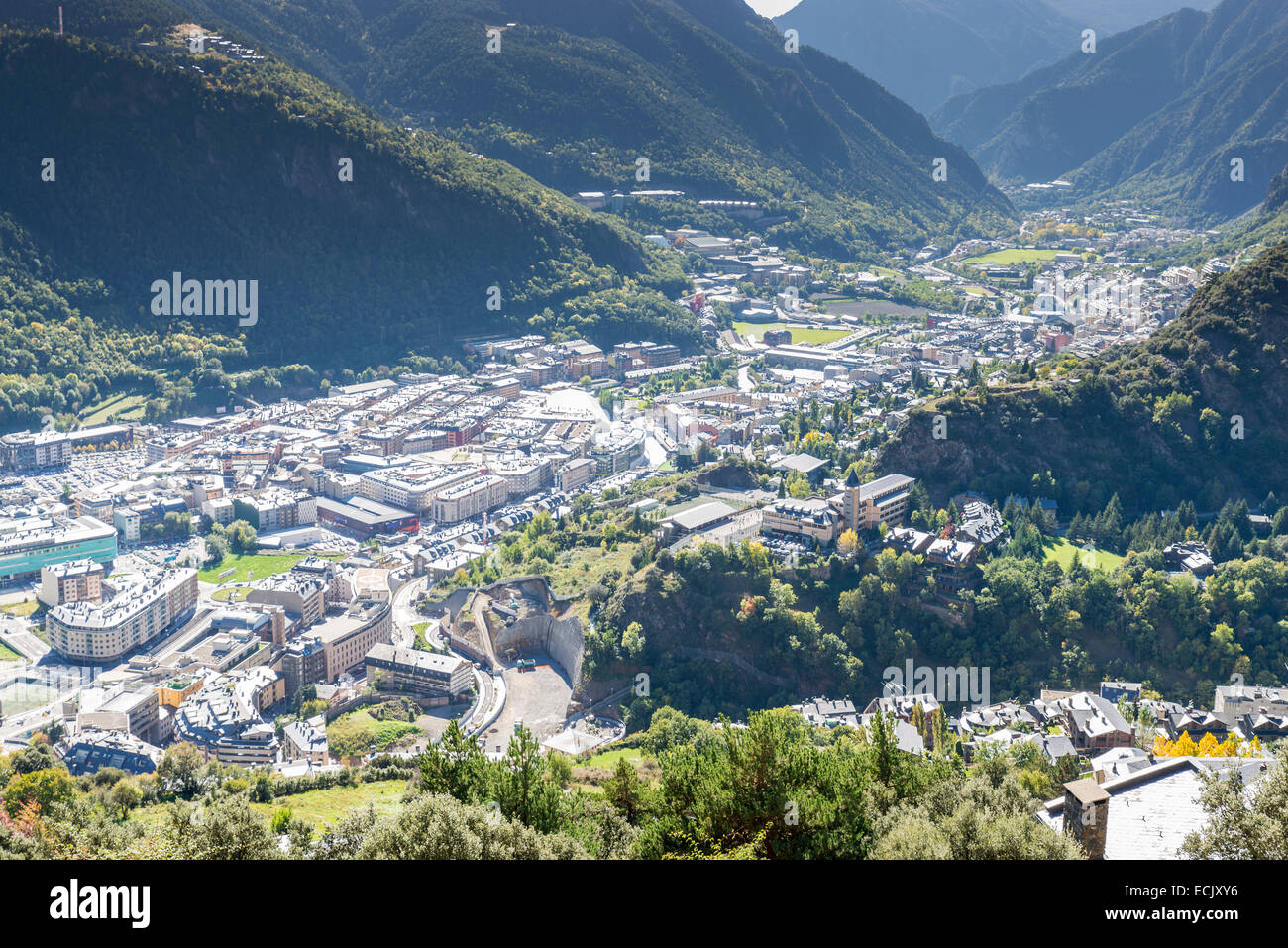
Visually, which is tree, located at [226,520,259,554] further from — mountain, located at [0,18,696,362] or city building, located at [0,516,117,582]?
mountain, located at [0,18,696,362]

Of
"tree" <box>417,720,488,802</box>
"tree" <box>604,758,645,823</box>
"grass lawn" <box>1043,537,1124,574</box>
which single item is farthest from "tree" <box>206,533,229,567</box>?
"tree" <box>417,720,488,802</box>

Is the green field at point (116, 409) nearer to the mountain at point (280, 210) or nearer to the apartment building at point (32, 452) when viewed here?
the apartment building at point (32, 452)

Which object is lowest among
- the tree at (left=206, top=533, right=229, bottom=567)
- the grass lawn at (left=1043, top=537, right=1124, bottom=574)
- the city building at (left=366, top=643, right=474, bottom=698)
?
the city building at (left=366, top=643, right=474, bottom=698)

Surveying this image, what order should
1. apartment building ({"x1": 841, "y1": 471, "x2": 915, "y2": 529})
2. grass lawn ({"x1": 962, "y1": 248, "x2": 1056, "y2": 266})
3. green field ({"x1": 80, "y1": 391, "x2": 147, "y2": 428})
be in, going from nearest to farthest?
apartment building ({"x1": 841, "y1": 471, "x2": 915, "y2": 529}) → green field ({"x1": 80, "y1": 391, "x2": 147, "y2": 428}) → grass lawn ({"x1": 962, "y1": 248, "x2": 1056, "y2": 266})

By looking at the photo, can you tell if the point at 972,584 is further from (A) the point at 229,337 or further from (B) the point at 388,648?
(A) the point at 229,337

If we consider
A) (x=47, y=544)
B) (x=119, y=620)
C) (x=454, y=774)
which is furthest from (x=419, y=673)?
(x=47, y=544)

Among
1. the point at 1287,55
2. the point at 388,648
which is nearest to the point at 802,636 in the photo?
the point at 388,648
